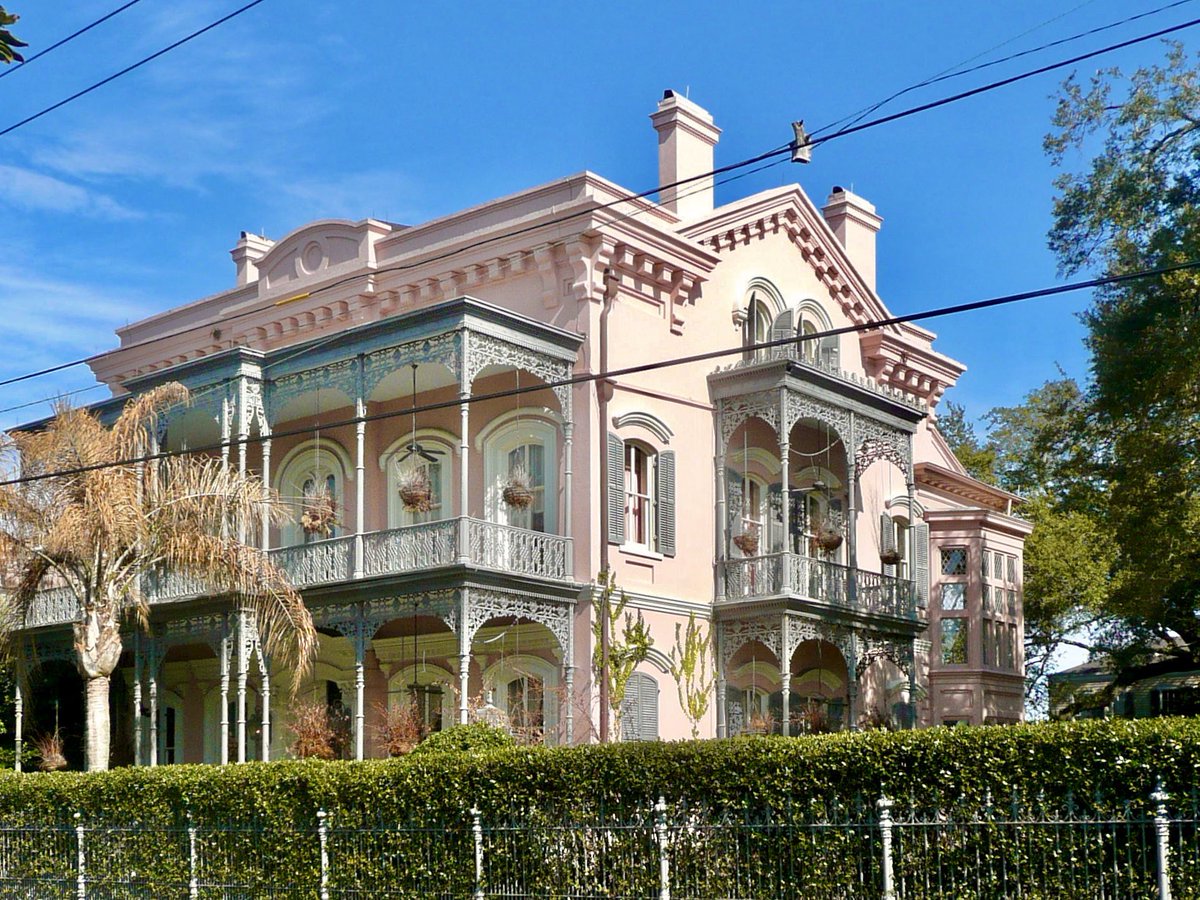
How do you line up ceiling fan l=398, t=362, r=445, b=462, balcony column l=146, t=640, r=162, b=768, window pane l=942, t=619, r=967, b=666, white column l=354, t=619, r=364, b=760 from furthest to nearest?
window pane l=942, t=619, r=967, b=666 < balcony column l=146, t=640, r=162, b=768 < ceiling fan l=398, t=362, r=445, b=462 < white column l=354, t=619, r=364, b=760

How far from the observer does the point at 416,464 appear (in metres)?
24.8

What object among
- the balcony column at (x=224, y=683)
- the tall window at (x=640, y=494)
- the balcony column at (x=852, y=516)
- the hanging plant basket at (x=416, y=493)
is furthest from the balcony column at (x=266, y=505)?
the balcony column at (x=852, y=516)

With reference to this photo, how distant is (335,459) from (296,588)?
372 cm

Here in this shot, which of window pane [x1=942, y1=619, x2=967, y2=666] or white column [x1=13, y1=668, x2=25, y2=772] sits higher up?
window pane [x1=942, y1=619, x2=967, y2=666]

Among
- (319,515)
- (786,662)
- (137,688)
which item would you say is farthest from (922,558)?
(137,688)

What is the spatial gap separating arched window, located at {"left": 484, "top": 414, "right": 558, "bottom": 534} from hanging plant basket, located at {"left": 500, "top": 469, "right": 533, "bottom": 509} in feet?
0.85

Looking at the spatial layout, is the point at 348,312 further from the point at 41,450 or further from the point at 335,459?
the point at 41,450

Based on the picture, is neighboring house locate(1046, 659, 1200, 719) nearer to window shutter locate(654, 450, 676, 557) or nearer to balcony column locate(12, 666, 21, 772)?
window shutter locate(654, 450, 676, 557)

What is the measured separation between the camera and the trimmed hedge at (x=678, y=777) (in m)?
12.4

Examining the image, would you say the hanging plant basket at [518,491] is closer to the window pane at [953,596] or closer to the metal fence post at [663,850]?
the metal fence post at [663,850]

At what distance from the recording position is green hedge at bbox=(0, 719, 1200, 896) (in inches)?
499

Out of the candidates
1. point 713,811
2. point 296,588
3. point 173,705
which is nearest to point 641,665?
point 296,588

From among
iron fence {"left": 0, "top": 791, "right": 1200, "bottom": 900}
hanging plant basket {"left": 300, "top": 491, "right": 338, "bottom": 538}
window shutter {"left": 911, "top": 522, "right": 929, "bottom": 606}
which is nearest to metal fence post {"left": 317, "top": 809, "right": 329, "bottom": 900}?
iron fence {"left": 0, "top": 791, "right": 1200, "bottom": 900}

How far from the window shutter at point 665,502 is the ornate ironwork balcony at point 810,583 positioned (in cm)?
132
